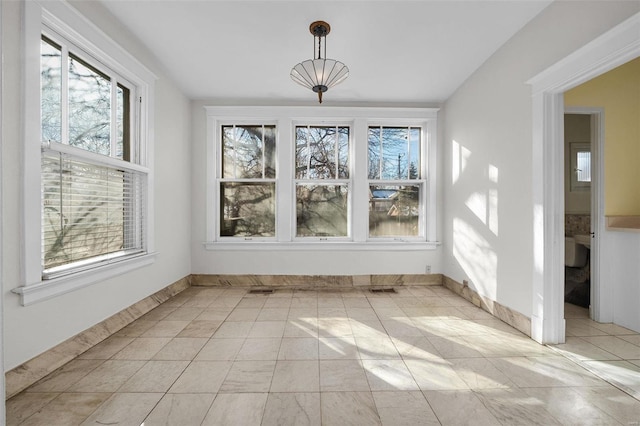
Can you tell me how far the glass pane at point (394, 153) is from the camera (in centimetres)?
449

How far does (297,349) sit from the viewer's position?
96.0 inches

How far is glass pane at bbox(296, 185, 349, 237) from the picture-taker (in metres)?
→ 4.47

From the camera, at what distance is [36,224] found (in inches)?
78.1

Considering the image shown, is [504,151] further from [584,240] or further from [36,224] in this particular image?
[36,224]

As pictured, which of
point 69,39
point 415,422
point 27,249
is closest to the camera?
point 415,422

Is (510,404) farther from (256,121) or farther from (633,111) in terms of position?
(256,121)

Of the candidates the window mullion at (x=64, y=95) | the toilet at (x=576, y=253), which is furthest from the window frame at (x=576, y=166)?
the window mullion at (x=64, y=95)

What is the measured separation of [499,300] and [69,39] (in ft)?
14.4

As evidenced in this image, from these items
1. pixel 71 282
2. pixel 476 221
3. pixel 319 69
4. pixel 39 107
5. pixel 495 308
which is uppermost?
pixel 319 69

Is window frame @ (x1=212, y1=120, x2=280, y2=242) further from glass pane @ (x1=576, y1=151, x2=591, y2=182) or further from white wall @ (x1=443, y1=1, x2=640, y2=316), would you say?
glass pane @ (x1=576, y1=151, x2=591, y2=182)

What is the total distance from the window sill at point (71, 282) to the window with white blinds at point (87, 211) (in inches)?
2.2

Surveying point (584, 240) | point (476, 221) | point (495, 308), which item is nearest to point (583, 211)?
point (584, 240)

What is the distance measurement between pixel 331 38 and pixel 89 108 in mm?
2192

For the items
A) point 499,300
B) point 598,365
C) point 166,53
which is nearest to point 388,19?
point 166,53
